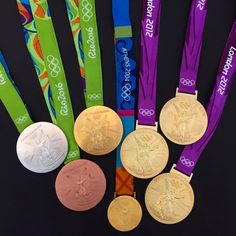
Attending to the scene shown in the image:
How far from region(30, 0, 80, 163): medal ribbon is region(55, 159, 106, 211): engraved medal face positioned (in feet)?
0.11

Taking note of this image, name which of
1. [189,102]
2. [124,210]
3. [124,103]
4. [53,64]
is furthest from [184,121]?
[53,64]

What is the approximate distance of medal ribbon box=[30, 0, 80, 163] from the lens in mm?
1088

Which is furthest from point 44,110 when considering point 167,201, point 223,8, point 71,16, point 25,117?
point 223,8

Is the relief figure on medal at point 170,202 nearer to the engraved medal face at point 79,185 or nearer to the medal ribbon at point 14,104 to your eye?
the engraved medal face at point 79,185

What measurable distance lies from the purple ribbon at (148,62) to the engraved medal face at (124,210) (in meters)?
0.23

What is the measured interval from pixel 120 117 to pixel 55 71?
231 mm

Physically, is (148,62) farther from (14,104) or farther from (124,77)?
(14,104)

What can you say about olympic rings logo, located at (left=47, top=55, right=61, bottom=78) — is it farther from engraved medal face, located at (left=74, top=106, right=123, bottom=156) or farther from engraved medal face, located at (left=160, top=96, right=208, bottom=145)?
engraved medal face, located at (left=160, top=96, right=208, bottom=145)

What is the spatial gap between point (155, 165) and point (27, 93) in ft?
1.40

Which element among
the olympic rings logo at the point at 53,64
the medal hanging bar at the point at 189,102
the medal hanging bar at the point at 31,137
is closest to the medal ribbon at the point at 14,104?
the medal hanging bar at the point at 31,137

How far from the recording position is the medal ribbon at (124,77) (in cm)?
111

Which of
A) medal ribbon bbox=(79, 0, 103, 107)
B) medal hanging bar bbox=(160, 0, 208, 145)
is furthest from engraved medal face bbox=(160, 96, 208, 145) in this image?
medal ribbon bbox=(79, 0, 103, 107)

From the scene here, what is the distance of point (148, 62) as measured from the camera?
1.11 metres

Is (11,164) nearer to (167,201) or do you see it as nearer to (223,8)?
(167,201)
